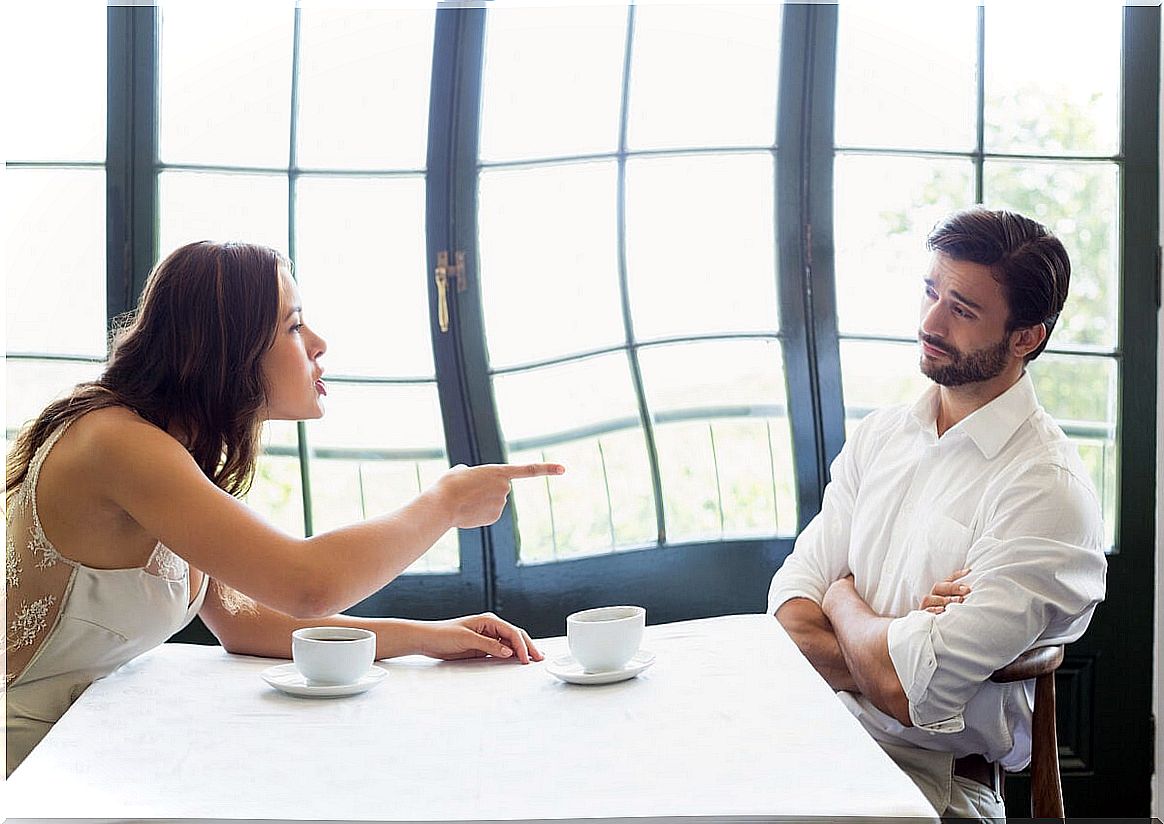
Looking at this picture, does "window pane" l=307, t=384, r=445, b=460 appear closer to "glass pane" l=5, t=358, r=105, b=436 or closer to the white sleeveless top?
"glass pane" l=5, t=358, r=105, b=436

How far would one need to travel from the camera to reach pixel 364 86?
2.98m

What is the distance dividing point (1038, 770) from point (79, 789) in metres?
1.53

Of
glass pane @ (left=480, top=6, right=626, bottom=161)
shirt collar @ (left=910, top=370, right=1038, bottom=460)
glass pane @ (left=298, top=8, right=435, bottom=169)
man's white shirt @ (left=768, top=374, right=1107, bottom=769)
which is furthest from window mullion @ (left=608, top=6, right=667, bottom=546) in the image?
shirt collar @ (left=910, top=370, right=1038, bottom=460)

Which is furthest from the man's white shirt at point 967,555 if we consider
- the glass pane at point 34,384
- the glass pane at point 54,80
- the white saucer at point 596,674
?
the glass pane at point 54,80

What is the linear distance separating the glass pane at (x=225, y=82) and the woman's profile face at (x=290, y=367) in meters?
1.24

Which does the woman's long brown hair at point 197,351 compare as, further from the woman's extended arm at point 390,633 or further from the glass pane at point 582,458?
the glass pane at point 582,458

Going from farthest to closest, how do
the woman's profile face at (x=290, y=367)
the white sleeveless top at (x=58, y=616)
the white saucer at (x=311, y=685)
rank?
the woman's profile face at (x=290, y=367) → the white sleeveless top at (x=58, y=616) → the white saucer at (x=311, y=685)

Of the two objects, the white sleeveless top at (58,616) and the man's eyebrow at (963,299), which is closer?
the white sleeveless top at (58,616)

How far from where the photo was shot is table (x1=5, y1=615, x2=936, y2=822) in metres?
1.18

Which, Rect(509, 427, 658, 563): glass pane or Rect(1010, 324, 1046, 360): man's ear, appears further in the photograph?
Rect(509, 427, 658, 563): glass pane

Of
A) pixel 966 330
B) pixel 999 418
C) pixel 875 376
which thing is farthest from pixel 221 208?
pixel 999 418

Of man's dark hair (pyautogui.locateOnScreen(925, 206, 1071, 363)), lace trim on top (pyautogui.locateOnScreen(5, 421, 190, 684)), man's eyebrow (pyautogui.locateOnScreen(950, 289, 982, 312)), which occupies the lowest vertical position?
lace trim on top (pyautogui.locateOnScreen(5, 421, 190, 684))

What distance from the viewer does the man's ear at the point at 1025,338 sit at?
2.21 m

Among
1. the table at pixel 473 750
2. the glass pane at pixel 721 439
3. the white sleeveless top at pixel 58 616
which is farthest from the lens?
the glass pane at pixel 721 439
